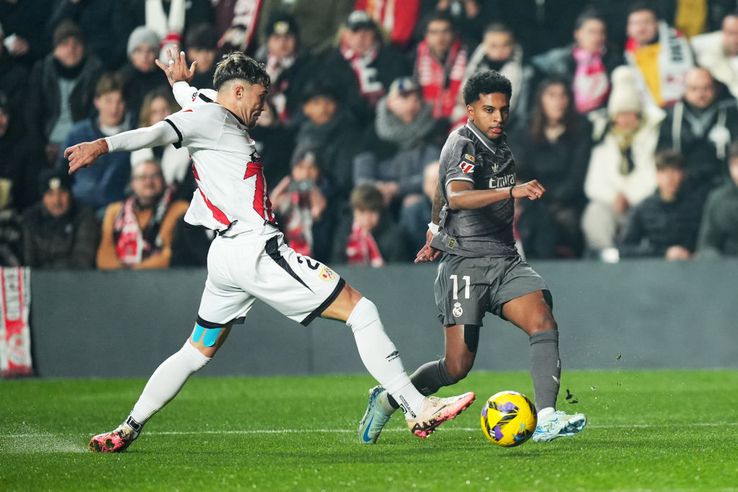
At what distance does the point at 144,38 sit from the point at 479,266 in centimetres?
823

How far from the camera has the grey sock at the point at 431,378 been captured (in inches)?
280

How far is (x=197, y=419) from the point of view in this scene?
922cm

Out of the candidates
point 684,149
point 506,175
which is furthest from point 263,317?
point 506,175

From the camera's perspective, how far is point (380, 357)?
6.65m

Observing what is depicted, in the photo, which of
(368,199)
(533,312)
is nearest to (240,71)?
(533,312)

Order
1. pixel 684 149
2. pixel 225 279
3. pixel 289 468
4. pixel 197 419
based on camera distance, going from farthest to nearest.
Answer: pixel 684 149 < pixel 197 419 < pixel 225 279 < pixel 289 468

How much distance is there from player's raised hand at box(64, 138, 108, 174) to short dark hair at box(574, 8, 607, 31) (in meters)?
8.48

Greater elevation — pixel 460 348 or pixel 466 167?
pixel 466 167

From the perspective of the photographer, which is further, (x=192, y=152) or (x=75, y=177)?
(x=75, y=177)

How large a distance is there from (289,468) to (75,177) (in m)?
8.53

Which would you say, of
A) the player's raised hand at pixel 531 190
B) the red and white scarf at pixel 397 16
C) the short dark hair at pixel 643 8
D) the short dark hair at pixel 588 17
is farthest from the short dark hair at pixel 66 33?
the player's raised hand at pixel 531 190

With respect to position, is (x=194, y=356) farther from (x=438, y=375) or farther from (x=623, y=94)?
(x=623, y=94)

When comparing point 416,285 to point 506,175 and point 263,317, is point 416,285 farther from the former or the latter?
point 506,175

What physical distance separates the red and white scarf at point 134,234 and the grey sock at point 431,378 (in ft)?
22.8
